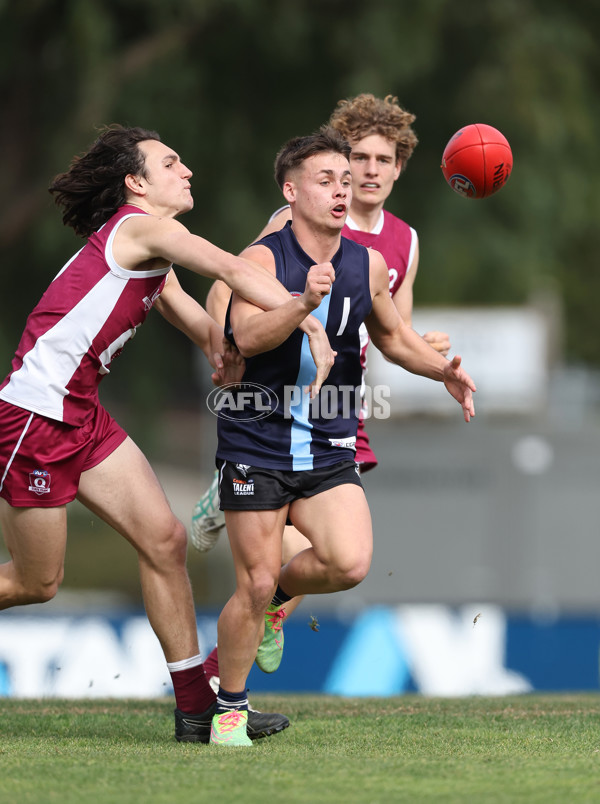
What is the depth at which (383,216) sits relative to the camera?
22.4ft

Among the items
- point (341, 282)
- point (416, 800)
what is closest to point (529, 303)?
point (341, 282)

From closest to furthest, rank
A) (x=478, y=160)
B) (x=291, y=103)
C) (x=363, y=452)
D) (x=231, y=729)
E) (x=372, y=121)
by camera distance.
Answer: (x=231, y=729) → (x=478, y=160) → (x=372, y=121) → (x=363, y=452) → (x=291, y=103)

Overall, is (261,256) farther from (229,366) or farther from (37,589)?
(37,589)

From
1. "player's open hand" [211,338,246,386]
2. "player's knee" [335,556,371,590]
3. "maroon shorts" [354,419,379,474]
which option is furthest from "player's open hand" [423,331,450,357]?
"player's knee" [335,556,371,590]

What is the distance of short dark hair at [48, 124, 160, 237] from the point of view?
219 inches

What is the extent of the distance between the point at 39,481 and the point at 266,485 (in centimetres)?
95

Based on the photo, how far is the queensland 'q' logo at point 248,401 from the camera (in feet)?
17.8

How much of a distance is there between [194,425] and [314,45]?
50.6 ft

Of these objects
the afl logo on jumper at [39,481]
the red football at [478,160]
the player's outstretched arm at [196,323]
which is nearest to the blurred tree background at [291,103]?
the red football at [478,160]

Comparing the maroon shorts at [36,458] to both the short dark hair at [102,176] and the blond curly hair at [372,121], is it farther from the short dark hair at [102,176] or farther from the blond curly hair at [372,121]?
the blond curly hair at [372,121]

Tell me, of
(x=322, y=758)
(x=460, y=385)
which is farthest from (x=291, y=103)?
(x=322, y=758)

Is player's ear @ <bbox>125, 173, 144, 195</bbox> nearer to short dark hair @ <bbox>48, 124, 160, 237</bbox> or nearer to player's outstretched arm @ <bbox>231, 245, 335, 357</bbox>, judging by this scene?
short dark hair @ <bbox>48, 124, 160, 237</bbox>

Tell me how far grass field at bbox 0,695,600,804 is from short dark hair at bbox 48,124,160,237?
2264 millimetres

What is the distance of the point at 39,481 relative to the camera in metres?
5.36
